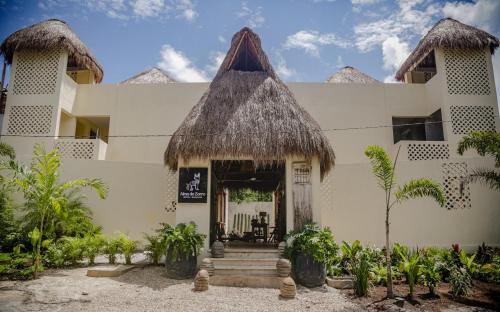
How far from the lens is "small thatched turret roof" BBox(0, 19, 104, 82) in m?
12.0

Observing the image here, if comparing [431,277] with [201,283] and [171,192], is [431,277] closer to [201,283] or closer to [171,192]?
[201,283]

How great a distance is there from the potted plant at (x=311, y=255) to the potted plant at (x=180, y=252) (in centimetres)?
193

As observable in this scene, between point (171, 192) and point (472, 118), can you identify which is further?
point (472, 118)

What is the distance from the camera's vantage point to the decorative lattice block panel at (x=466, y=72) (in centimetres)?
1205

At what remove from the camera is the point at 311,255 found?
661cm

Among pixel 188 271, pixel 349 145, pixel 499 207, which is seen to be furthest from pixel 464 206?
pixel 188 271

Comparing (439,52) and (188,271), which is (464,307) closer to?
(188,271)

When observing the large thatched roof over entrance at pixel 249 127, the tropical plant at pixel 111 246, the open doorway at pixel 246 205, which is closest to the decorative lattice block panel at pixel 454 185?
the large thatched roof over entrance at pixel 249 127

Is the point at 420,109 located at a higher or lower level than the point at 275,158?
higher

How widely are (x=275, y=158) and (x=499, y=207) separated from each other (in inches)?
278

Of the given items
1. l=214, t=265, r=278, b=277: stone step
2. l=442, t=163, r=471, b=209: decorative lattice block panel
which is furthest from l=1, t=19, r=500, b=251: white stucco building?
l=214, t=265, r=278, b=277: stone step

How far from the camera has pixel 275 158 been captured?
7730mm

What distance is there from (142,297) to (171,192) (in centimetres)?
555

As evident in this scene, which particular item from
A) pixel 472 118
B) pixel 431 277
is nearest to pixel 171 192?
pixel 431 277
